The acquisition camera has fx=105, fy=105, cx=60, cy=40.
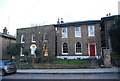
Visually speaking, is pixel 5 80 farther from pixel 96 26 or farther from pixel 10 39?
pixel 10 39

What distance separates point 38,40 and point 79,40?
824 centimetres

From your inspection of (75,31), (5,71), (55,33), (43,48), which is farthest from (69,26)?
(5,71)

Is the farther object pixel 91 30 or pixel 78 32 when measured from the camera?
pixel 78 32

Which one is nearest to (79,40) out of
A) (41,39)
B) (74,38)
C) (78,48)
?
(74,38)

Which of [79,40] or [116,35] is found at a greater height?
[79,40]

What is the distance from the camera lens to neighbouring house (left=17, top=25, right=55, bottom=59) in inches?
723

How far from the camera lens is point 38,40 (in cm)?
1833

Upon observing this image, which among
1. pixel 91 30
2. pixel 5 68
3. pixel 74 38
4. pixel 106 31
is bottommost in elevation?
pixel 5 68

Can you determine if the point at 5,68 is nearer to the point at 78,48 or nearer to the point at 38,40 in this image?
the point at 38,40

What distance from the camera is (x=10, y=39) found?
28.1 meters

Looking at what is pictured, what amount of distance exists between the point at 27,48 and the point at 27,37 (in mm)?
2596

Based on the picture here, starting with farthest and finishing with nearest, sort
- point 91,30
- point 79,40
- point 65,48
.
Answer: point 65,48 → point 79,40 → point 91,30

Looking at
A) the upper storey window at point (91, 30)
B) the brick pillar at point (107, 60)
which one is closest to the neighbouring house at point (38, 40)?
the upper storey window at point (91, 30)

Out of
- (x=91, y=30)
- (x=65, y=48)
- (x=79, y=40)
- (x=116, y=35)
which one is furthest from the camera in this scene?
(x=65, y=48)
